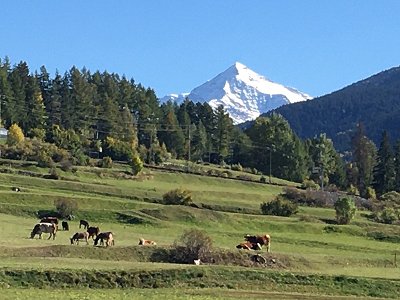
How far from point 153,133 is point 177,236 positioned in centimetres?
8816

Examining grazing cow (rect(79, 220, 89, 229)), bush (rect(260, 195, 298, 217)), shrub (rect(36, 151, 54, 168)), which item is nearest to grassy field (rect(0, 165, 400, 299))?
bush (rect(260, 195, 298, 217))

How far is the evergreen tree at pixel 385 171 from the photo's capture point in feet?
451

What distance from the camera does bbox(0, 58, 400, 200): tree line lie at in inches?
5177

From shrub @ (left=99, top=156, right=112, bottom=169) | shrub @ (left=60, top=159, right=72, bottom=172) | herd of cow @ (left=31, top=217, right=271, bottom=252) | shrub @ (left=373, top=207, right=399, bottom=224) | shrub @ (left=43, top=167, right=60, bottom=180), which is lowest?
herd of cow @ (left=31, top=217, right=271, bottom=252)

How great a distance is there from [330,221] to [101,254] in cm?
4465

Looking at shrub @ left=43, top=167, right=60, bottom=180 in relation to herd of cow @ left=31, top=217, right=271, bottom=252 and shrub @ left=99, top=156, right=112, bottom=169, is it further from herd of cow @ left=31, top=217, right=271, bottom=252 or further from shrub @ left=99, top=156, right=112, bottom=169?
herd of cow @ left=31, top=217, right=271, bottom=252

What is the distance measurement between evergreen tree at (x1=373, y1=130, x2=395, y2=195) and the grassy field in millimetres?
31779

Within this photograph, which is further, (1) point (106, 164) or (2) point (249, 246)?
(1) point (106, 164)

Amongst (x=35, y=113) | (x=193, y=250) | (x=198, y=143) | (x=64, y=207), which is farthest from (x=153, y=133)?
(x=193, y=250)

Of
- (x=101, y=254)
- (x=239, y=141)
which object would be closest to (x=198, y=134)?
(x=239, y=141)

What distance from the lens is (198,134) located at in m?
152

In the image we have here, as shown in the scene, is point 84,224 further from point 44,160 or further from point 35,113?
point 35,113

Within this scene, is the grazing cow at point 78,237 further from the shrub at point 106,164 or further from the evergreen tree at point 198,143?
the evergreen tree at point 198,143

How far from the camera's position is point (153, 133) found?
486 ft
